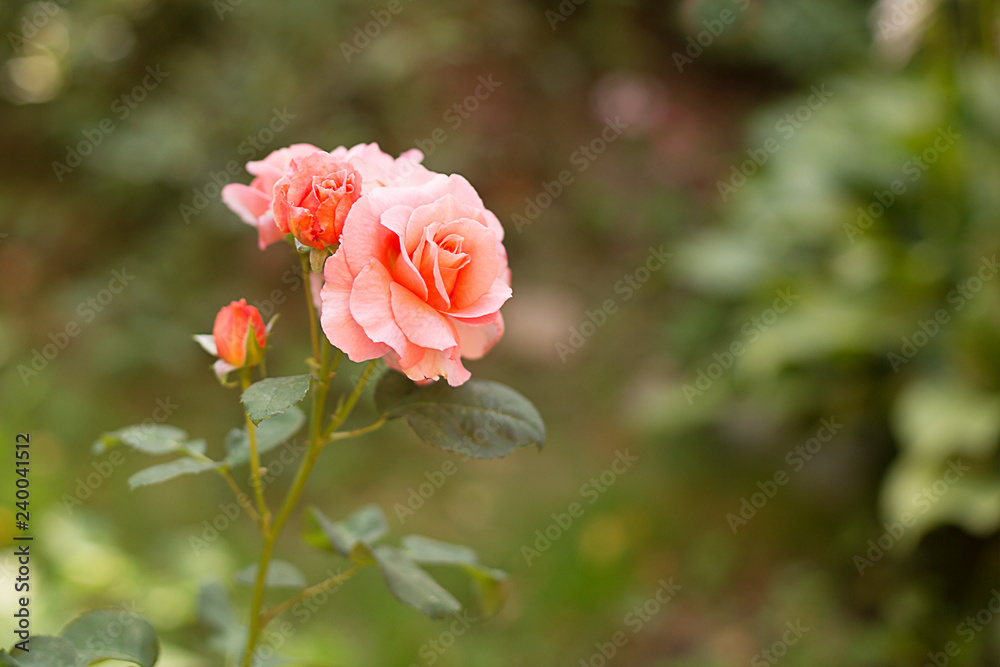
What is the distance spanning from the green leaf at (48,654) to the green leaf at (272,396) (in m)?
0.25

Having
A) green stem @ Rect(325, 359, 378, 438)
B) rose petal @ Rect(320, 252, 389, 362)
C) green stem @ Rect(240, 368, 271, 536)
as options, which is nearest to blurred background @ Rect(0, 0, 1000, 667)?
green stem @ Rect(240, 368, 271, 536)

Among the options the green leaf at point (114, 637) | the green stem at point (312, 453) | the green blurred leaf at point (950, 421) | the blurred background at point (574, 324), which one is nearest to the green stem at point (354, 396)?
the green stem at point (312, 453)

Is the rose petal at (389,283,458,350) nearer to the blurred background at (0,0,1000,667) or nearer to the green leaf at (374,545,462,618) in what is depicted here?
the green leaf at (374,545,462,618)

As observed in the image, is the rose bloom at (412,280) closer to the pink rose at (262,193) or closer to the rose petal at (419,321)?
the rose petal at (419,321)

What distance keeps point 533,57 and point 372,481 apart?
7.42ft

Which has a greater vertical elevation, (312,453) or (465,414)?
(465,414)

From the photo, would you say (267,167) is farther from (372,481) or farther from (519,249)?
(519,249)

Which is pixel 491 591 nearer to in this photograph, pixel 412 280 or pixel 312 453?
pixel 312 453

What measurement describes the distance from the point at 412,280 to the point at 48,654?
1.40 feet

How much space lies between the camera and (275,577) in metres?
0.80

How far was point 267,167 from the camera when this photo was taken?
70cm

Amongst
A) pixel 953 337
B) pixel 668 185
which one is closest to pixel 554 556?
pixel 953 337

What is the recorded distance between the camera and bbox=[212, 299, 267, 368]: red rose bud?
2.20 feet

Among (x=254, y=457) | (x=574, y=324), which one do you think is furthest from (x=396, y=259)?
(x=574, y=324)
